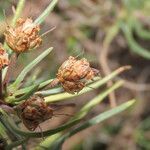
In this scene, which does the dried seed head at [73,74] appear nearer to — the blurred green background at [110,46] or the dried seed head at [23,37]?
the dried seed head at [23,37]

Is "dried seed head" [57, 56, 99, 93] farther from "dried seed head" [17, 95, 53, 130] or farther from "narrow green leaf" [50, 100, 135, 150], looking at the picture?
"narrow green leaf" [50, 100, 135, 150]

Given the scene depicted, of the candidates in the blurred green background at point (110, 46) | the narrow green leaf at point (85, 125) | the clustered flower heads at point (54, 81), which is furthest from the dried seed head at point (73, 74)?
the blurred green background at point (110, 46)

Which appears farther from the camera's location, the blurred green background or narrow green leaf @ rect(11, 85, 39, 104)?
the blurred green background

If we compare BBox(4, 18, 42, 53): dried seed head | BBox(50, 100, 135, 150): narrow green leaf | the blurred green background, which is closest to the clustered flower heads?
BBox(4, 18, 42, 53): dried seed head

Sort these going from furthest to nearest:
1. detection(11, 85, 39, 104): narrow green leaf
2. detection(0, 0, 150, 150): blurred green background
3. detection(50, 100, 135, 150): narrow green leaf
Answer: detection(0, 0, 150, 150): blurred green background → detection(50, 100, 135, 150): narrow green leaf → detection(11, 85, 39, 104): narrow green leaf

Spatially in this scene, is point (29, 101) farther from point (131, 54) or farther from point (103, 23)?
point (131, 54)

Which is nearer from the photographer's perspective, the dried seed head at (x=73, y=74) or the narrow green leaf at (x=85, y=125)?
the dried seed head at (x=73, y=74)

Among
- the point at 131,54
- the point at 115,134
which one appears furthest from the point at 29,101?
the point at 131,54
